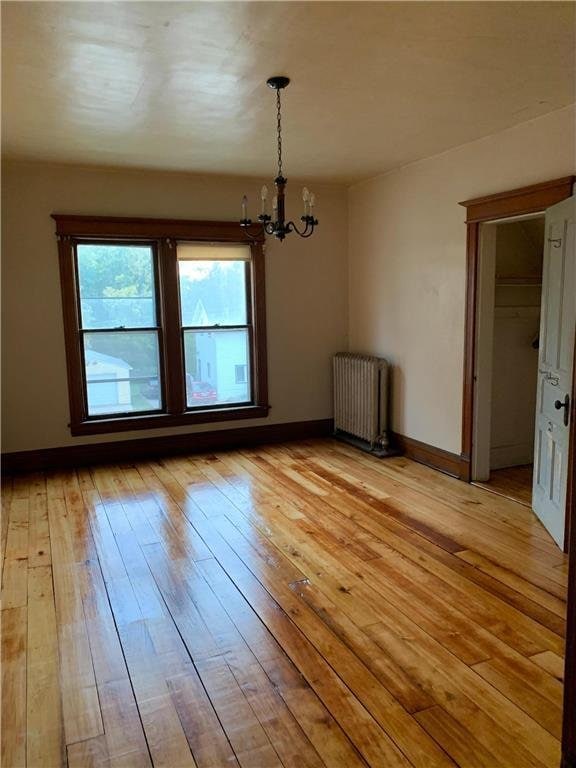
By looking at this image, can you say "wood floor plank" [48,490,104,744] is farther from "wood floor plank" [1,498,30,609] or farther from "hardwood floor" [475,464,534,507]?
"hardwood floor" [475,464,534,507]

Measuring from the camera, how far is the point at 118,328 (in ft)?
17.2

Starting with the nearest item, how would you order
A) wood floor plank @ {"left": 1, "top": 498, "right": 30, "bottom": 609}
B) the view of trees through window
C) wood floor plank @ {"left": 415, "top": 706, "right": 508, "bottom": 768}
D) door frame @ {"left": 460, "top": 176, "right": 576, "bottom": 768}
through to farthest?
wood floor plank @ {"left": 415, "top": 706, "right": 508, "bottom": 768} → wood floor plank @ {"left": 1, "top": 498, "right": 30, "bottom": 609} → door frame @ {"left": 460, "top": 176, "right": 576, "bottom": 768} → the view of trees through window

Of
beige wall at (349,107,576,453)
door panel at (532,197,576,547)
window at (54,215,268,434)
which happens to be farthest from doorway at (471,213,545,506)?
window at (54,215,268,434)

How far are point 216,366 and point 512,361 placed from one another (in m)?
2.85

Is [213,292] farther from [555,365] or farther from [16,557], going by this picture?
[555,365]

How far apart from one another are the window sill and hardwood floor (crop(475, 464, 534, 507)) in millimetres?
2397

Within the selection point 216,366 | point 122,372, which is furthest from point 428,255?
point 122,372

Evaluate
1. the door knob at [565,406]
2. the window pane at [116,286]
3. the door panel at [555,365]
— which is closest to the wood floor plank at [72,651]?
the window pane at [116,286]

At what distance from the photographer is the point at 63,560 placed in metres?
3.32

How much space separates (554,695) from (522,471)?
295 cm

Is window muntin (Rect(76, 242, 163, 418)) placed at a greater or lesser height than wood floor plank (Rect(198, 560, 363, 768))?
greater

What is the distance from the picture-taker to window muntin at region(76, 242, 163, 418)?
5.11m

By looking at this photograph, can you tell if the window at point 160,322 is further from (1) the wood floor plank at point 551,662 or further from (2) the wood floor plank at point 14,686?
(1) the wood floor plank at point 551,662

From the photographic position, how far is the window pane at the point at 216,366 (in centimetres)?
559
